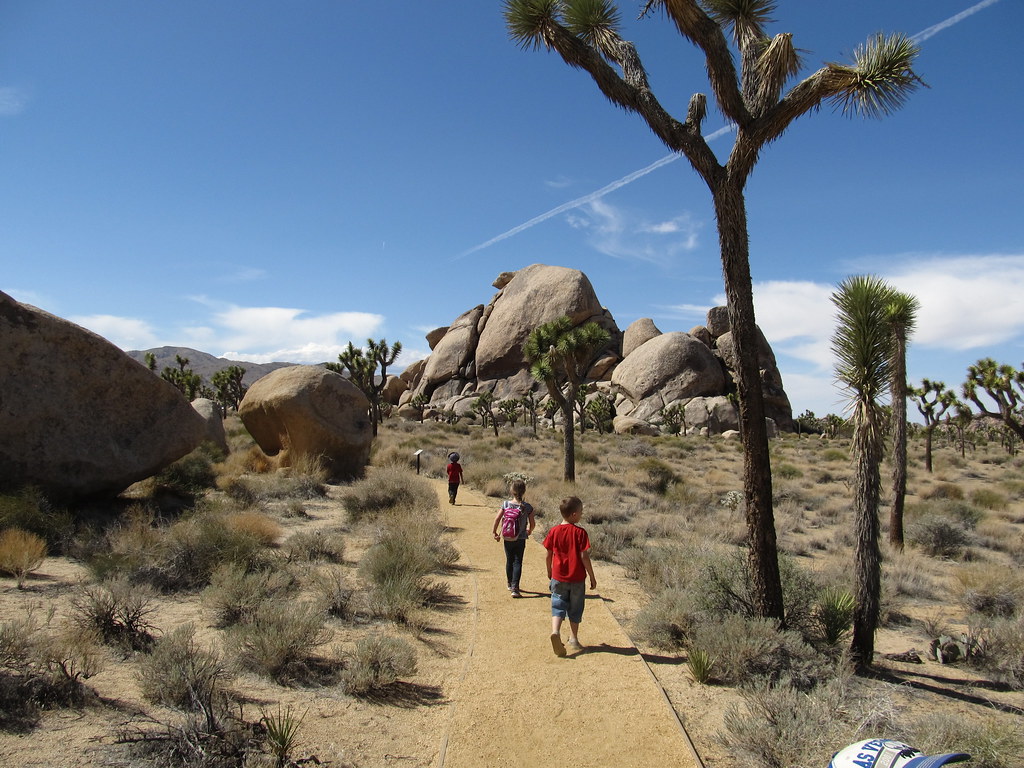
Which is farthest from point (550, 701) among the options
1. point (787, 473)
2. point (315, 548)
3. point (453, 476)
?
point (787, 473)

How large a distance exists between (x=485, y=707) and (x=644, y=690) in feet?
4.24

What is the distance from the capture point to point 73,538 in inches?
311

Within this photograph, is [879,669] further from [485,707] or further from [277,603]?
[277,603]

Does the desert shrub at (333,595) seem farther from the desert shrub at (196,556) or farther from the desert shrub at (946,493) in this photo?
the desert shrub at (946,493)

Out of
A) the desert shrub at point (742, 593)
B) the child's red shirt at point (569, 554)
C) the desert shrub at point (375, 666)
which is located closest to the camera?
the desert shrub at point (375, 666)

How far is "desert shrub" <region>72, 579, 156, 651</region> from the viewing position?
16.7ft

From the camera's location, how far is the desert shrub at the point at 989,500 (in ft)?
56.5

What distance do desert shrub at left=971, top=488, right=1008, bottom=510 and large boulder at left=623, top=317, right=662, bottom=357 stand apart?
40.8 metres

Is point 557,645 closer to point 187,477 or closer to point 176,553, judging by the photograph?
point 176,553

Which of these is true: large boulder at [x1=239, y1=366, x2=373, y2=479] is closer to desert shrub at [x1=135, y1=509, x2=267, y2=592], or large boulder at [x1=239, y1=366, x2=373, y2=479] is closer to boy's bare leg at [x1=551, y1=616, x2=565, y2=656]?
desert shrub at [x1=135, y1=509, x2=267, y2=592]

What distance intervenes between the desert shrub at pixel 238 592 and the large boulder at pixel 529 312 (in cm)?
5227

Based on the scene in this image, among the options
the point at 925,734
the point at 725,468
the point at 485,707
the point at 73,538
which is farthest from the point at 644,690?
the point at 725,468

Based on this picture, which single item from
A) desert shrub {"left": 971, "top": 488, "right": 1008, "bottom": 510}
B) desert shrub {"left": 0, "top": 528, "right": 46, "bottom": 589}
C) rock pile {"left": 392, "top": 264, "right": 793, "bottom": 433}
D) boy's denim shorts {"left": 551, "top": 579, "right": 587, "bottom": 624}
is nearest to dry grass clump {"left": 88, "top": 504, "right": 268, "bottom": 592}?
desert shrub {"left": 0, "top": 528, "right": 46, "bottom": 589}

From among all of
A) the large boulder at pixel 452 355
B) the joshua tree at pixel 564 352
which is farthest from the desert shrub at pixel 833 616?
the large boulder at pixel 452 355
